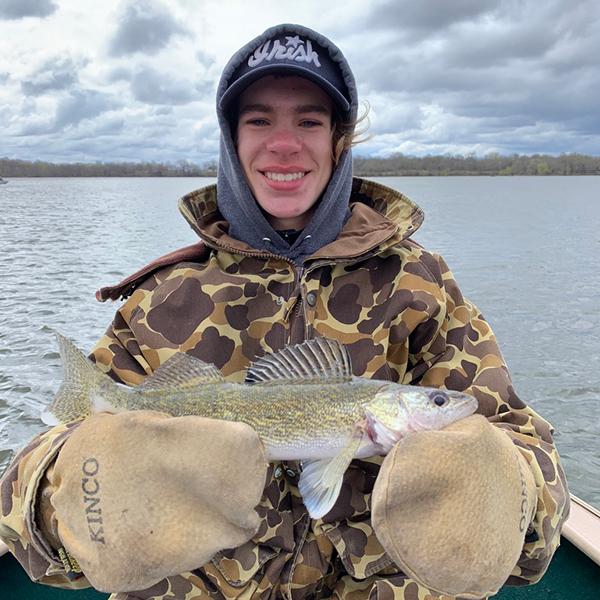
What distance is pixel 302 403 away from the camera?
270cm

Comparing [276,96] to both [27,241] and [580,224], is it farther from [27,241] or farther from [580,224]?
[580,224]

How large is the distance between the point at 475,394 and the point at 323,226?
1.26 meters

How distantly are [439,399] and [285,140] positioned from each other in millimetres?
1625

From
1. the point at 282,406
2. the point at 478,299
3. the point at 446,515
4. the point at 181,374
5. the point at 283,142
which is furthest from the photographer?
the point at 478,299

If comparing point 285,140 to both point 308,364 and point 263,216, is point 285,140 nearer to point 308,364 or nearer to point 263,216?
point 263,216

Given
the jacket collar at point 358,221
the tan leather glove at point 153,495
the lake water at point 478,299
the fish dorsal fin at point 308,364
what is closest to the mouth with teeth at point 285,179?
the jacket collar at point 358,221

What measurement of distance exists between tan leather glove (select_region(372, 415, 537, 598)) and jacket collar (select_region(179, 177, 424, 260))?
3.87 feet

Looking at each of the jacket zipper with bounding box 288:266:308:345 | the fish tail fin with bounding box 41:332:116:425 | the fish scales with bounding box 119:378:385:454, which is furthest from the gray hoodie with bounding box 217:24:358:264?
the fish tail fin with bounding box 41:332:116:425

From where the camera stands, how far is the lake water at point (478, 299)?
962 centimetres

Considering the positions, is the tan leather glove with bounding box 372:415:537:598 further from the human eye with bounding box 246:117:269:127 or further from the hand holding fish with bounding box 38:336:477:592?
the human eye with bounding box 246:117:269:127

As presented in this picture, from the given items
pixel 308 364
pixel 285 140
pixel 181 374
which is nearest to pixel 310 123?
pixel 285 140

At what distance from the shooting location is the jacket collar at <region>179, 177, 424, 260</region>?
3.12 m

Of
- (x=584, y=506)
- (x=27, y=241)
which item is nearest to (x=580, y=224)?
(x=27, y=241)

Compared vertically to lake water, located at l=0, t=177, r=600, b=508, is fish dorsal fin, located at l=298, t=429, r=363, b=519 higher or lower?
higher
